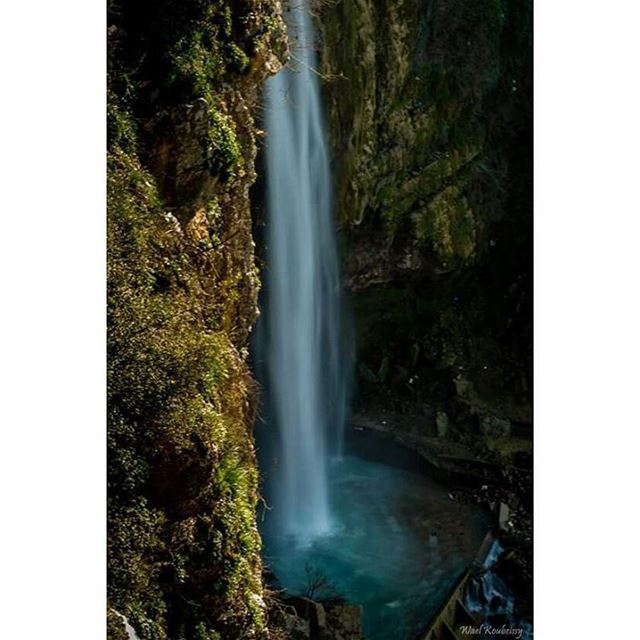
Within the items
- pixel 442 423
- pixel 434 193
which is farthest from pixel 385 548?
pixel 434 193

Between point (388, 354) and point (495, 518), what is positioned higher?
point (388, 354)

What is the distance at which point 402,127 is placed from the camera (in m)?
10.4

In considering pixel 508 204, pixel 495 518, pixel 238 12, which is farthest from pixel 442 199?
pixel 238 12

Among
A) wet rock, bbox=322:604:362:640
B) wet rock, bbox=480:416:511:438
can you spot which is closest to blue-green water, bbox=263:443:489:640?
wet rock, bbox=322:604:362:640

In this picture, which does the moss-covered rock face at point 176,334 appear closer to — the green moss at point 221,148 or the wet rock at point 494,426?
the green moss at point 221,148

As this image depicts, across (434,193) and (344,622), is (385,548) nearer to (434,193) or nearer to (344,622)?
(344,622)

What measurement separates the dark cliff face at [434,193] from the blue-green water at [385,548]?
1174mm

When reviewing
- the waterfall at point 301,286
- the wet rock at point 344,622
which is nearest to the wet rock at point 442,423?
the waterfall at point 301,286

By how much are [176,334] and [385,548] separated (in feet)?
10.2

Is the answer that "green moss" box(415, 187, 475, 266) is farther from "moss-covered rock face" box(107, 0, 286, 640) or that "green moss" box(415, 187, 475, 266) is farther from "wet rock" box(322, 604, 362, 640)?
"moss-covered rock face" box(107, 0, 286, 640)

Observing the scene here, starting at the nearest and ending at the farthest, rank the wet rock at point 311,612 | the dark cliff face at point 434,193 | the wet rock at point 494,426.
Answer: the wet rock at point 311,612
the dark cliff face at point 434,193
the wet rock at point 494,426

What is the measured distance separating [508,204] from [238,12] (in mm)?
3586

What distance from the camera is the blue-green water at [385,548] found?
19.2ft
